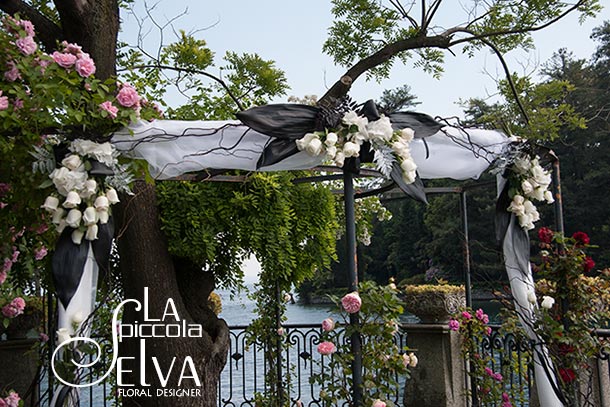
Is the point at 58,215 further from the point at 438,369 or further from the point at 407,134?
the point at 438,369

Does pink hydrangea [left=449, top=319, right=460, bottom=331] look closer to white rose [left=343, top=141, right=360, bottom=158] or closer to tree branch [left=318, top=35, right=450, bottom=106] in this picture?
tree branch [left=318, top=35, right=450, bottom=106]

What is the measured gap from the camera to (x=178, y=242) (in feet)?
13.3

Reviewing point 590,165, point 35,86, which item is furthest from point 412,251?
point 35,86

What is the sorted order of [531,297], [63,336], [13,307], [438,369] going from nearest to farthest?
1. [63,336]
2. [531,297]
3. [13,307]
4. [438,369]

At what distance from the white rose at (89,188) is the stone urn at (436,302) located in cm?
313

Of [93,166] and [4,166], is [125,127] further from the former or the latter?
[4,166]

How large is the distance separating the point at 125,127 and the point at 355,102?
119cm

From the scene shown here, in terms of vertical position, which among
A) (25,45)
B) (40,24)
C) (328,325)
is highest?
(40,24)

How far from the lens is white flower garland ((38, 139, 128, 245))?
279 centimetres

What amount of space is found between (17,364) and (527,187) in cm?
427

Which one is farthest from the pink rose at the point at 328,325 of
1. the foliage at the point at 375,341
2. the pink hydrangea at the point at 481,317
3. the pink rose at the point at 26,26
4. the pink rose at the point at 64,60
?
the pink hydrangea at the point at 481,317

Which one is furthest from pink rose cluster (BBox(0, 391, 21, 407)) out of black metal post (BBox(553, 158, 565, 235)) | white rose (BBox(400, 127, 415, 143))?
black metal post (BBox(553, 158, 565, 235))

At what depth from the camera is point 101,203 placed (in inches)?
111

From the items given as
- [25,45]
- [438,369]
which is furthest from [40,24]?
[438,369]
